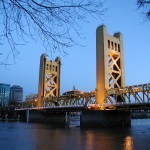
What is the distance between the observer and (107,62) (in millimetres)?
71188

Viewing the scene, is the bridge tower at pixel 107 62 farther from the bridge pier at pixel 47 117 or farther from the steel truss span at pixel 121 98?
the bridge pier at pixel 47 117

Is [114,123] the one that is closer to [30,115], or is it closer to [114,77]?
[114,77]

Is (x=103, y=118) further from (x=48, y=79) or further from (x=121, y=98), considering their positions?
(x=48, y=79)

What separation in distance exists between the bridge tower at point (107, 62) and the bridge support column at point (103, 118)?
13.5ft

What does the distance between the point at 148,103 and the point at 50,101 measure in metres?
54.2

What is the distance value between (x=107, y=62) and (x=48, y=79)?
1972 inches

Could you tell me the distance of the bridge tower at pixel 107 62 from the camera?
68.6m

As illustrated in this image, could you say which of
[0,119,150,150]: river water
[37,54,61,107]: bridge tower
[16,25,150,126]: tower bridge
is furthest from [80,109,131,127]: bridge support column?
[37,54,61,107]: bridge tower

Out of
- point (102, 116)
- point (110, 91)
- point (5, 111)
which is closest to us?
point (102, 116)

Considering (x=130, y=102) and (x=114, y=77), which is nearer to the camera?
(x=130, y=102)

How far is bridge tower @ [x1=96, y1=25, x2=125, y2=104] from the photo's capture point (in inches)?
2699

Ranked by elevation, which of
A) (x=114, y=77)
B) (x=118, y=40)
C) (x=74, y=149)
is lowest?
(x=74, y=149)

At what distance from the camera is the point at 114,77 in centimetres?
7694

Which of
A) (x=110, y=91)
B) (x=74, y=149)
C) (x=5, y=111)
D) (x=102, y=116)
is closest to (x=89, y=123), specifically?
(x=102, y=116)
